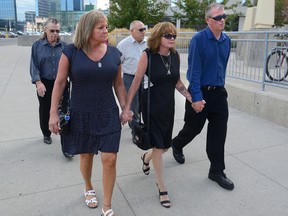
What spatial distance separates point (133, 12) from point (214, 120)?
2052cm

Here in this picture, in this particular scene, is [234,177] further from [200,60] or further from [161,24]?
[161,24]

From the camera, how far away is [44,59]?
14.4ft

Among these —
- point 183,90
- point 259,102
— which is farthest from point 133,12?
point 183,90

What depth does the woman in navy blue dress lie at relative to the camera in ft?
8.82

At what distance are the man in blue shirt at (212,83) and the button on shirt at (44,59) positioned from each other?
77.6 inches

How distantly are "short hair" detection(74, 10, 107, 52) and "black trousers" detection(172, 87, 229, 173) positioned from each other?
1.40m

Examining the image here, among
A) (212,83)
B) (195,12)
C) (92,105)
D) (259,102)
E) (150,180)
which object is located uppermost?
(195,12)

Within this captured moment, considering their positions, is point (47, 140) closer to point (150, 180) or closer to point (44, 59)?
point (44, 59)

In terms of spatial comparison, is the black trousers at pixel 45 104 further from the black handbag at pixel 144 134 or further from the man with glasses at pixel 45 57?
the black handbag at pixel 144 134

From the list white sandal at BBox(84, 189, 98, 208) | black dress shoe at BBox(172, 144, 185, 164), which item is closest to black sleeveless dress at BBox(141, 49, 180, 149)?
white sandal at BBox(84, 189, 98, 208)

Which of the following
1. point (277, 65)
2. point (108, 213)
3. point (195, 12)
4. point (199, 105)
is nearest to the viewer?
point (108, 213)

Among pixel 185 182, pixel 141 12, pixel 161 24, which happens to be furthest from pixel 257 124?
pixel 141 12

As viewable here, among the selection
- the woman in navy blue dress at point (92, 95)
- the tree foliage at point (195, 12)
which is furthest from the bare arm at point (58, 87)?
the tree foliage at point (195, 12)

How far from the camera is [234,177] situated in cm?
377
